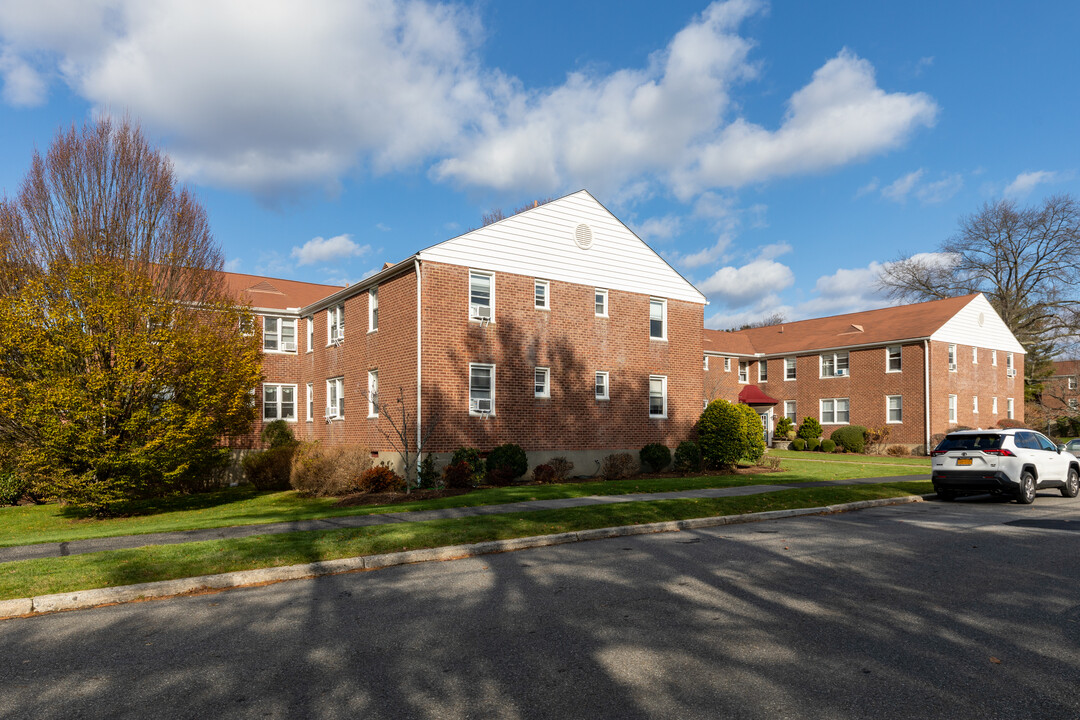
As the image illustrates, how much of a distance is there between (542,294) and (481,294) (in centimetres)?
233

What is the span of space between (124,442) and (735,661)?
17240 mm

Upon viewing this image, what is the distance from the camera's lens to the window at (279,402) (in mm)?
28141

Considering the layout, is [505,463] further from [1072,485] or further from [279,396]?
[1072,485]

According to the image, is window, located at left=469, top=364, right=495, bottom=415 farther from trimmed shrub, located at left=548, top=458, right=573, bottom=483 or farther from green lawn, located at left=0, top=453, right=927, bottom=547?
green lawn, located at left=0, top=453, right=927, bottom=547

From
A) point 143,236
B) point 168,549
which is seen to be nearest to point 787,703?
point 168,549

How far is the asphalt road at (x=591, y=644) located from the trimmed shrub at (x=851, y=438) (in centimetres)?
2968

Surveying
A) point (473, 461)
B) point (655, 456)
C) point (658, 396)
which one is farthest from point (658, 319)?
point (473, 461)

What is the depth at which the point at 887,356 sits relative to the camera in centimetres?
3728

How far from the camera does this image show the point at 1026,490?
15.9 metres

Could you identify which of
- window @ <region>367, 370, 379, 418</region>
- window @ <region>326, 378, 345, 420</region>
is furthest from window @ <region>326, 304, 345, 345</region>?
window @ <region>367, 370, 379, 418</region>

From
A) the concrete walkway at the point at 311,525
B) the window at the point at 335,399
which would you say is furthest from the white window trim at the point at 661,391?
the window at the point at 335,399

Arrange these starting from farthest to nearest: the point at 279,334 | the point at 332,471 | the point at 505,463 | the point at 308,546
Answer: the point at 279,334 → the point at 505,463 → the point at 332,471 → the point at 308,546

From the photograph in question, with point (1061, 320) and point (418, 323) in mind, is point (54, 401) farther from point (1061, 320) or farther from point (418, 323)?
point (1061, 320)

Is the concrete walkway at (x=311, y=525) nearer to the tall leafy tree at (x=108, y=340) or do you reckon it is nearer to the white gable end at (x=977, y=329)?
the tall leafy tree at (x=108, y=340)
